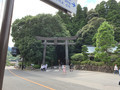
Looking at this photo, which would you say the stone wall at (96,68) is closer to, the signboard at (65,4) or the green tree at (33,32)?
the green tree at (33,32)

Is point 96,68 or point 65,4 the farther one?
point 96,68

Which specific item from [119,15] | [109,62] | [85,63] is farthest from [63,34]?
[119,15]

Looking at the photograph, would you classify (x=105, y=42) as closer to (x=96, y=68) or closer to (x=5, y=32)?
(x=96, y=68)

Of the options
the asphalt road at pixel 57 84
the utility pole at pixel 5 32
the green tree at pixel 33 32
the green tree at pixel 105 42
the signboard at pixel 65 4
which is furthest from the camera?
the green tree at pixel 33 32

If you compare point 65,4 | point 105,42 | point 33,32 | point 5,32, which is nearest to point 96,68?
point 105,42

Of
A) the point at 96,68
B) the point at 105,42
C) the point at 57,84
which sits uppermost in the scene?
the point at 105,42

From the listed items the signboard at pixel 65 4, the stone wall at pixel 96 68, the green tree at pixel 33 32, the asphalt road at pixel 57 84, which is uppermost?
the green tree at pixel 33 32

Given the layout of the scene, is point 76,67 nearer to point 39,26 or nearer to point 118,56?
point 118,56

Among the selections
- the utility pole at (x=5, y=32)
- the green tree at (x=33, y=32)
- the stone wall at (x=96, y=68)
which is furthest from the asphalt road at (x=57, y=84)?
the green tree at (x=33, y=32)

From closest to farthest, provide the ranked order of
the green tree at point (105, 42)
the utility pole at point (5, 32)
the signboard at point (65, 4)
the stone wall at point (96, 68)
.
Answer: the utility pole at point (5, 32)
the signboard at point (65, 4)
the stone wall at point (96, 68)
the green tree at point (105, 42)

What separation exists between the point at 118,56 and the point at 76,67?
884 cm

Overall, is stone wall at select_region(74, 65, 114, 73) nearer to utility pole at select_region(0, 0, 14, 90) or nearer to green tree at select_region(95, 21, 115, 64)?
green tree at select_region(95, 21, 115, 64)

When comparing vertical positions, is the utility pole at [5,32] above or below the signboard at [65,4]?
below

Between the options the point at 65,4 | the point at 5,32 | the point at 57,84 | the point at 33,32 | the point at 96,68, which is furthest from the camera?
the point at 33,32
